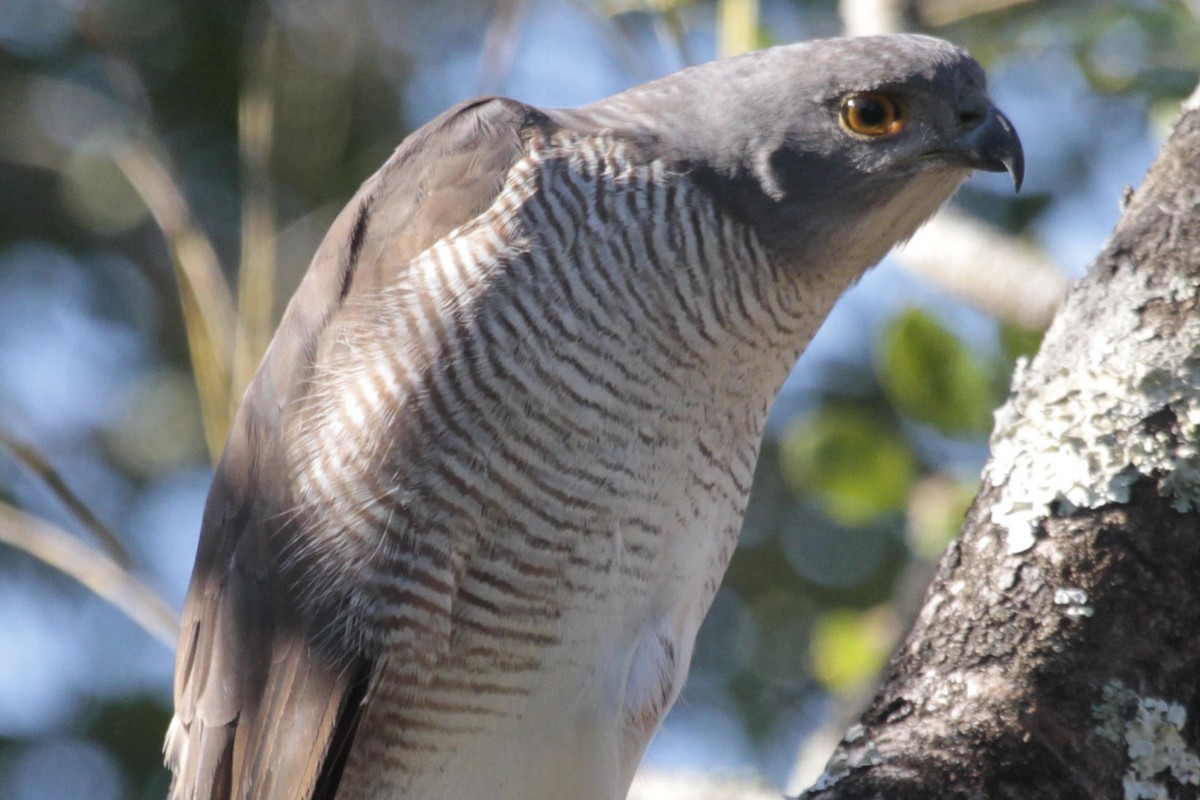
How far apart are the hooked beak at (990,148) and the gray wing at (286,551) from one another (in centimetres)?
102

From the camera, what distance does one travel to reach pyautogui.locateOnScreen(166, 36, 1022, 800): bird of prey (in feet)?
9.61

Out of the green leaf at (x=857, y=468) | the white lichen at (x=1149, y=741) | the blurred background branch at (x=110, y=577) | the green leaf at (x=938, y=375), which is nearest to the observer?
the white lichen at (x=1149, y=741)

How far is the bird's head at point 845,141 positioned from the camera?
3.23 m

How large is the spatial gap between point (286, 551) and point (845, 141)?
1.64 m

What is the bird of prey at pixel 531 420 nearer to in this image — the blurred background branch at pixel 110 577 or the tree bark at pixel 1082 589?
the blurred background branch at pixel 110 577

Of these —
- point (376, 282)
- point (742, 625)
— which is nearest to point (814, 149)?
point (376, 282)

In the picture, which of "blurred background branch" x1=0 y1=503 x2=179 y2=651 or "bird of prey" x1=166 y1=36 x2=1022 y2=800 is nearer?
"bird of prey" x1=166 y1=36 x2=1022 y2=800

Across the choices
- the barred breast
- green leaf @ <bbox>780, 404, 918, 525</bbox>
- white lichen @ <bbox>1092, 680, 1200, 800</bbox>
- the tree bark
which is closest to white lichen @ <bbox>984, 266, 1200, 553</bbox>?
the tree bark

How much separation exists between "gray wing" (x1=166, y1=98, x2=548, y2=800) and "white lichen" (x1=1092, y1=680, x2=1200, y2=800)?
154 cm

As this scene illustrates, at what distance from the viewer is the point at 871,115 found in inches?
128

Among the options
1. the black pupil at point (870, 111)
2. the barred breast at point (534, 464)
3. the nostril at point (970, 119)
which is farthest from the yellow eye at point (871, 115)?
the barred breast at point (534, 464)

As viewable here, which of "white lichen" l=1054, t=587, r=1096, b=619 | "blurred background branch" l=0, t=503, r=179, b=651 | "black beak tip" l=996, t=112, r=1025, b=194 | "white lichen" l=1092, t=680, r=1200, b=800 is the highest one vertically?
"black beak tip" l=996, t=112, r=1025, b=194

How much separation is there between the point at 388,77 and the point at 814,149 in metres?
4.81

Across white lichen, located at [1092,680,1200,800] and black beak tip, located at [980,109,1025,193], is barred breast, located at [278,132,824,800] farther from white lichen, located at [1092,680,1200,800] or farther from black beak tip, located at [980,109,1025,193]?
white lichen, located at [1092,680,1200,800]
